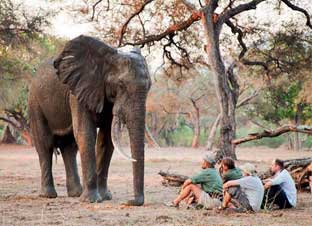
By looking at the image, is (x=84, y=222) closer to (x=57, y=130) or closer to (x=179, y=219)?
(x=179, y=219)

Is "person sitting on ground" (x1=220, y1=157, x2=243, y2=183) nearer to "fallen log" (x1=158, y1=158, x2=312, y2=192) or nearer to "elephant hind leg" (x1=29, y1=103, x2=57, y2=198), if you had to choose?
"fallen log" (x1=158, y1=158, x2=312, y2=192)

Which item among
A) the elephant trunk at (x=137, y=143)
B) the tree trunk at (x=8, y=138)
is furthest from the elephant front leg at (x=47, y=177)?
the tree trunk at (x=8, y=138)

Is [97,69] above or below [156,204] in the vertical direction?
above

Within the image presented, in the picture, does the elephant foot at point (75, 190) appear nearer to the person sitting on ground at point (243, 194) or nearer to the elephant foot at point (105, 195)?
the elephant foot at point (105, 195)

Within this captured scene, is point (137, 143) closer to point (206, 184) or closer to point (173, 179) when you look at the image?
point (206, 184)

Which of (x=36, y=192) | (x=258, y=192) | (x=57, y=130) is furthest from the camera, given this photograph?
(x=36, y=192)

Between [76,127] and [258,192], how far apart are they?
10.9 feet

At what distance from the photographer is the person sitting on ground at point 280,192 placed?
1072cm

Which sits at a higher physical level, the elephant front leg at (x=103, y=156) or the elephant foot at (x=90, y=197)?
the elephant front leg at (x=103, y=156)

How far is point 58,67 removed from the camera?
11.6 metres

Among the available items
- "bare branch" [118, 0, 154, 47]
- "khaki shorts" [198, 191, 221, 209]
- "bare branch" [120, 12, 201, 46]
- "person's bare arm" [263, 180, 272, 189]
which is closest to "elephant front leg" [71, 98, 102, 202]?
"khaki shorts" [198, 191, 221, 209]

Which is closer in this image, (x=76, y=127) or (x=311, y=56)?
(x=76, y=127)

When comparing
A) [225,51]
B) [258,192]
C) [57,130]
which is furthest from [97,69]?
[225,51]

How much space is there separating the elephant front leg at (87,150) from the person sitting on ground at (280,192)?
2.86m
